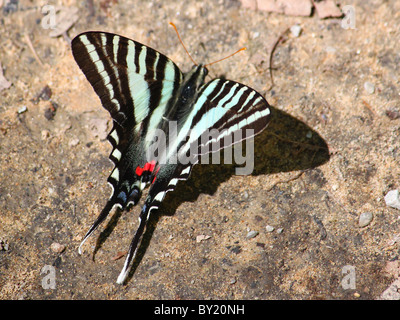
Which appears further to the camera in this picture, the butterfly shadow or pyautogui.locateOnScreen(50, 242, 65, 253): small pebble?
the butterfly shadow

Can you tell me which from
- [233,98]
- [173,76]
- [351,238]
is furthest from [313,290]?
[173,76]

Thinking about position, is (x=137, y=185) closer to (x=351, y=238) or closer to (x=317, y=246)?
(x=317, y=246)

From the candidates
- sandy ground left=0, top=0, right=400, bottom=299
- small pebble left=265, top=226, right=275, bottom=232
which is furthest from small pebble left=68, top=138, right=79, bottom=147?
small pebble left=265, top=226, right=275, bottom=232

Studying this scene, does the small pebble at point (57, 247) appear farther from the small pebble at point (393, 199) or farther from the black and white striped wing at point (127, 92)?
the small pebble at point (393, 199)

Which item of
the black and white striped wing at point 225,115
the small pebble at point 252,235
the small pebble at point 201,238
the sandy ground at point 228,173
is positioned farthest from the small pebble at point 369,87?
the small pebble at point 201,238

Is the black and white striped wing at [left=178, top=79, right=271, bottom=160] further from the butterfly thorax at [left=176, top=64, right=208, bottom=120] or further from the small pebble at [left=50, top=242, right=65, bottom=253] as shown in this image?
the small pebble at [left=50, top=242, right=65, bottom=253]
